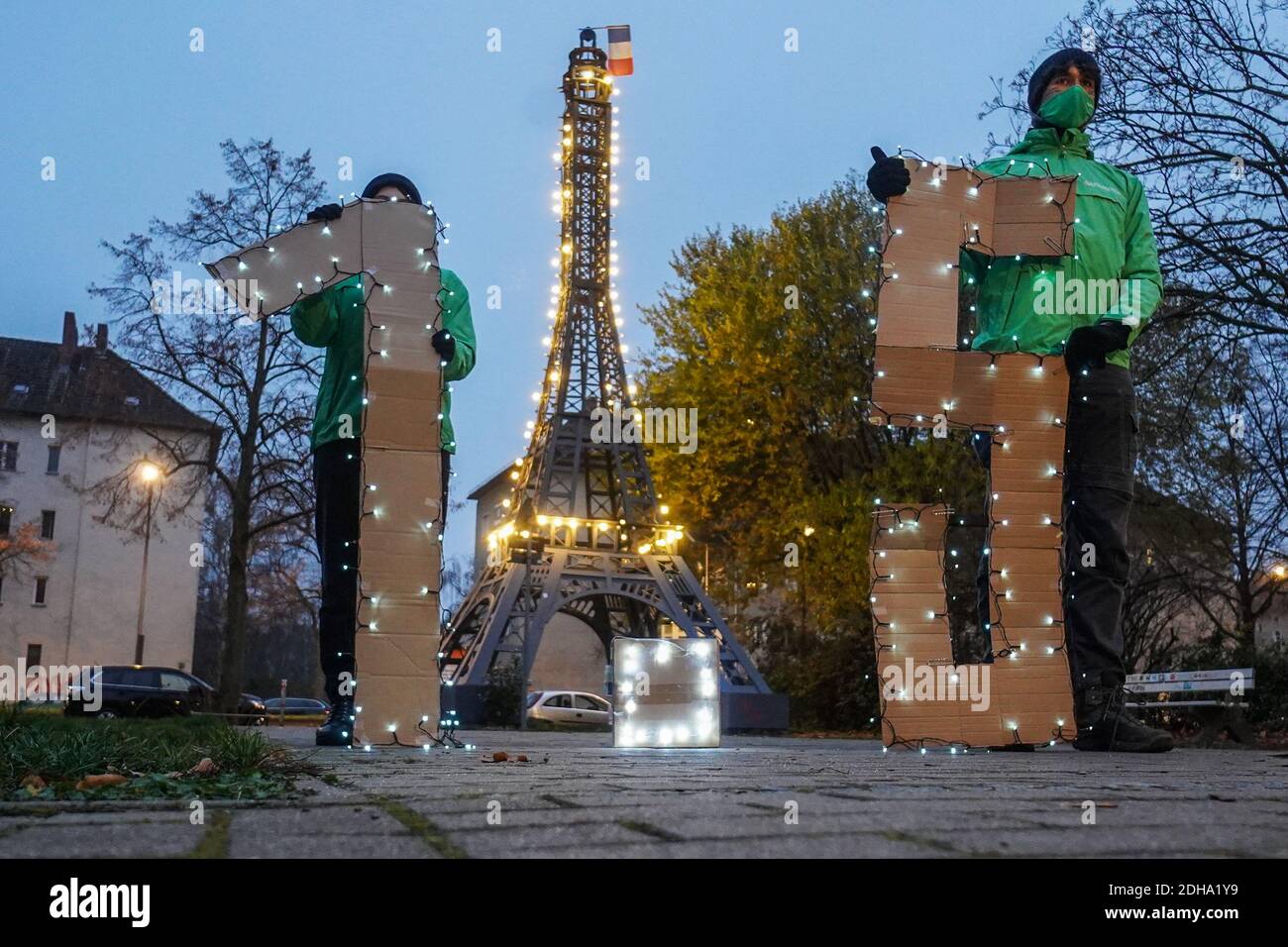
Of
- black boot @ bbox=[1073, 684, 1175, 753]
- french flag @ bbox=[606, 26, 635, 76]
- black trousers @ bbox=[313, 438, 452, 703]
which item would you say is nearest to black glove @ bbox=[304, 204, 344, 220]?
black trousers @ bbox=[313, 438, 452, 703]

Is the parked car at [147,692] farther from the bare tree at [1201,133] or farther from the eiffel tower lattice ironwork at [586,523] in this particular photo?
the bare tree at [1201,133]

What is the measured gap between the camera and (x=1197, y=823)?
2.54 m

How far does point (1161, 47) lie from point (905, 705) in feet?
31.1

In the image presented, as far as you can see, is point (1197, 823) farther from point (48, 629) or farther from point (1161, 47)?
point (48, 629)

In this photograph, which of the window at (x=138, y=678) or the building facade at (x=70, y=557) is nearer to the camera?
the window at (x=138, y=678)

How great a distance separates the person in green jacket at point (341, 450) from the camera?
6.66m

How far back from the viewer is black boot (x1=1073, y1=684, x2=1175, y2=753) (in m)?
6.13

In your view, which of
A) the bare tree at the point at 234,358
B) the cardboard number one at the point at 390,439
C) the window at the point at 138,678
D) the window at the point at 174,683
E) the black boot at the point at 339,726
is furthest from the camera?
the window at the point at 174,683

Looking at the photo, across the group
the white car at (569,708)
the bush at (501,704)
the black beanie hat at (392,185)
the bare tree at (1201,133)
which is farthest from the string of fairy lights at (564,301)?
the black beanie hat at (392,185)

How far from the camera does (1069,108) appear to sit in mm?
6738

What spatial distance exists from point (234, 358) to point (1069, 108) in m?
19.2

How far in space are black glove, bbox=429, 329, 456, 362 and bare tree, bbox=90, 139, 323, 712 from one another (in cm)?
1725

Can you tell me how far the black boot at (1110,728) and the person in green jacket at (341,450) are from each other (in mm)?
3343
